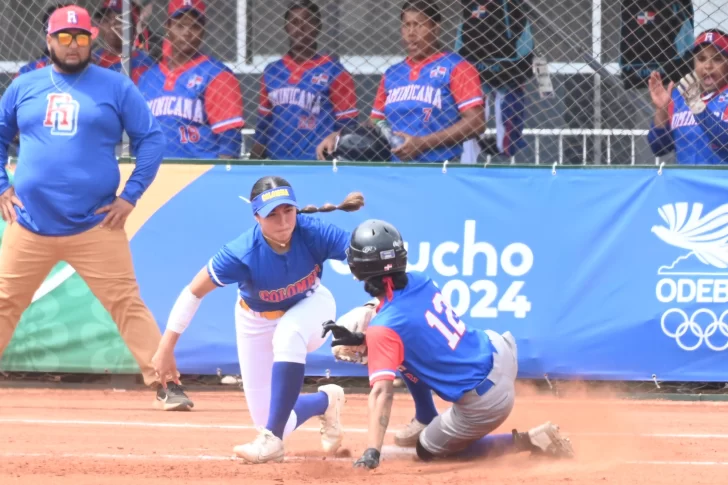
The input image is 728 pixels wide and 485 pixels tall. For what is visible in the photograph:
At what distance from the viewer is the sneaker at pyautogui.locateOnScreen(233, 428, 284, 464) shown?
5.36 meters

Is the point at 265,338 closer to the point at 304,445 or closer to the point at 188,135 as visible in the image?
the point at 304,445

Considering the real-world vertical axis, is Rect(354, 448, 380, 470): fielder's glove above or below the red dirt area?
above

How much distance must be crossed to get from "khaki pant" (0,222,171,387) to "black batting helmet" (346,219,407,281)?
2280 millimetres

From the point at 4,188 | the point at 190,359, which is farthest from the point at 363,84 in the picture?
the point at 4,188

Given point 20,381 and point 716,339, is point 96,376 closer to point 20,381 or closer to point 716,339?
point 20,381

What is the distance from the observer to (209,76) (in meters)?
8.25

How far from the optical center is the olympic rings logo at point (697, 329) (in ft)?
24.9

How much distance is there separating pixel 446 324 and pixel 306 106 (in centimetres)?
373

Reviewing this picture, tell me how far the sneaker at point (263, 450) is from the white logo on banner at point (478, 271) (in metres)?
2.48

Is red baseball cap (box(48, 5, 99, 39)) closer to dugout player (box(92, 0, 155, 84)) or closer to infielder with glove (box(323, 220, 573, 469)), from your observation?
dugout player (box(92, 0, 155, 84))

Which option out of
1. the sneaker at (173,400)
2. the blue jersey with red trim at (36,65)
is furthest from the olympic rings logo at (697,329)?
the blue jersey with red trim at (36,65)

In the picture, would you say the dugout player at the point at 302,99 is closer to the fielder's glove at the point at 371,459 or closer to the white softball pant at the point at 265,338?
the white softball pant at the point at 265,338

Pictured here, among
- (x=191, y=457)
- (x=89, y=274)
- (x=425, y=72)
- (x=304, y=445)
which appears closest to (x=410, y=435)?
(x=304, y=445)

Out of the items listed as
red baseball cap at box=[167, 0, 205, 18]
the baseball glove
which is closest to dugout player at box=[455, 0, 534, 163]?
red baseball cap at box=[167, 0, 205, 18]
